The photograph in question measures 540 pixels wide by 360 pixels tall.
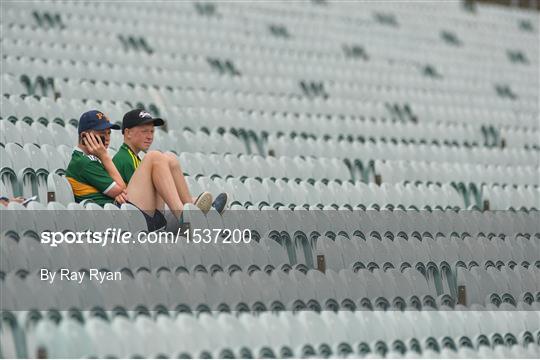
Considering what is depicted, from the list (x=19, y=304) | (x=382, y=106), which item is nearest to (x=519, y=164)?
(x=382, y=106)

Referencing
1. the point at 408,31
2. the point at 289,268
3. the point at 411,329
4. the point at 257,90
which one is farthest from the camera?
the point at 408,31

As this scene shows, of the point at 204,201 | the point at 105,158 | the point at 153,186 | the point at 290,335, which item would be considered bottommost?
the point at 290,335

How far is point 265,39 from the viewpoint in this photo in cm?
884

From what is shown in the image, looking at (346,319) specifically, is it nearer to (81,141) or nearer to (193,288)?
(193,288)

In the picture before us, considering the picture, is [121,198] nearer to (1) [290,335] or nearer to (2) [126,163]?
(2) [126,163]

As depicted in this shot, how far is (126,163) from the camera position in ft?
13.9

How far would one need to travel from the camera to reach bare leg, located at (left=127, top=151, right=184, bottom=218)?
3.93 metres

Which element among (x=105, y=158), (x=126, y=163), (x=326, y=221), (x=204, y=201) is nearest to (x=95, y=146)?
(x=105, y=158)

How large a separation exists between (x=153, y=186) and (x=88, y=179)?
0.27 m

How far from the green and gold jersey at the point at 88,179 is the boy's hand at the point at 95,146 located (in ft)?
0.08

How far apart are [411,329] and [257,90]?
3899mm

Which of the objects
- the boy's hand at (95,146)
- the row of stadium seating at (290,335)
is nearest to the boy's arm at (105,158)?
the boy's hand at (95,146)

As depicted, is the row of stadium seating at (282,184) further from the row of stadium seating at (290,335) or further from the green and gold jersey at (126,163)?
the green and gold jersey at (126,163)

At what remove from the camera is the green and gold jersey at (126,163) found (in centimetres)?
421
